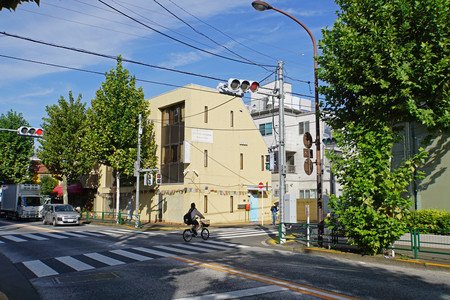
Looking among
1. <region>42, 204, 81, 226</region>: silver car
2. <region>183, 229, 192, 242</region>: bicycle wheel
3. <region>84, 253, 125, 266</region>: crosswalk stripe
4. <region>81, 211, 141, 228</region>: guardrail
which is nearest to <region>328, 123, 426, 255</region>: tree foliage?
<region>84, 253, 125, 266</region>: crosswalk stripe

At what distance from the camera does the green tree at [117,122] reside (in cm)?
2916

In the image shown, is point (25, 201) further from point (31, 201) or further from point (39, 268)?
point (39, 268)

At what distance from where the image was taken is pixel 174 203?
29984 millimetres

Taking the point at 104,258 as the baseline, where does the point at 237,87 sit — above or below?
above

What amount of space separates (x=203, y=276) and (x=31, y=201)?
31991 millimetres

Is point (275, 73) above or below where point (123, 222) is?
above

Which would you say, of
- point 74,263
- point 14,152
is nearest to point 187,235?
point 74,263

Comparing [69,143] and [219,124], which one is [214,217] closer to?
[219,124]

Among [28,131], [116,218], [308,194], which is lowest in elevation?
[116,218]

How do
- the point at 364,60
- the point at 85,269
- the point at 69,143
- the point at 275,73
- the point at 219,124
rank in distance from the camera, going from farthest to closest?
the point at 69,143
the point at 219,124
the point at 275,73
the point at 364,60
the point at 85,269

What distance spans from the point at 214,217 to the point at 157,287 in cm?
2277

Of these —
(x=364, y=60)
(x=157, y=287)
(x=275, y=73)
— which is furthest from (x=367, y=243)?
(x=275, y=73)

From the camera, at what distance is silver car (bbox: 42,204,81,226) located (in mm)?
27772

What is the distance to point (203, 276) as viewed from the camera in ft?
28.9
